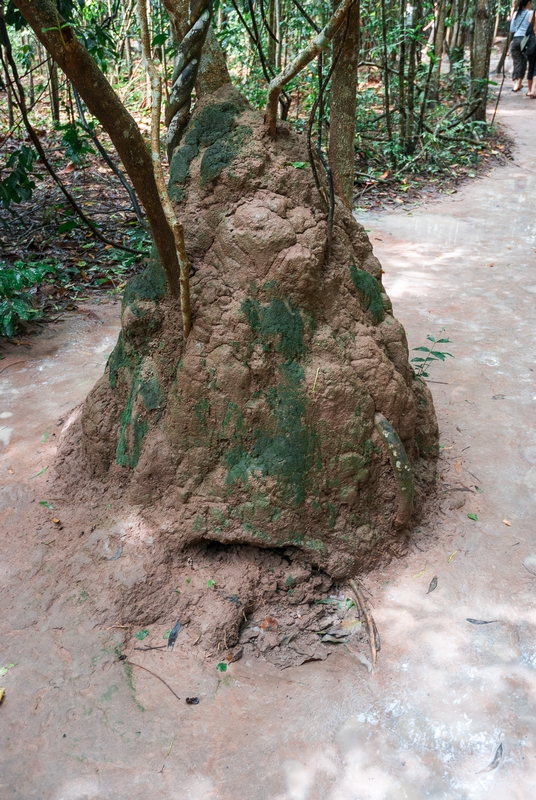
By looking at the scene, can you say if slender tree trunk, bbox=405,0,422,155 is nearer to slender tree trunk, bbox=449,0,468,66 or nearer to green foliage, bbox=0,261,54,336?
slender tree trunk, bbox=449,0,468,66

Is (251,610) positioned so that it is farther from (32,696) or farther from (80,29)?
(80,29)

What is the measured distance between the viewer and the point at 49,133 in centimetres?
934

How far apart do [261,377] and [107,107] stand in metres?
1.02

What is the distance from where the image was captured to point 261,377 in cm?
235

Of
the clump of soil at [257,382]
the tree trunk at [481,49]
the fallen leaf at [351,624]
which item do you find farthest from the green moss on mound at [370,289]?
the tree trunk at [481,49]

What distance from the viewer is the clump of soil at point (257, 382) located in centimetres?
232

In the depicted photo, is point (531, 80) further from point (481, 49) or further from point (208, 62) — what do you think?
point (208, 62)

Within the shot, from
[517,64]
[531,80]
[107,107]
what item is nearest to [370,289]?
[107,107]

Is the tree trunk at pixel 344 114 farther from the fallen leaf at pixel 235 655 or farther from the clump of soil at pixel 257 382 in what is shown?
the fallen leaf at pixel 235 655

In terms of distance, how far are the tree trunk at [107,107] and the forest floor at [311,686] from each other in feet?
4.01

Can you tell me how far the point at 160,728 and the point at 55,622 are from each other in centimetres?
56

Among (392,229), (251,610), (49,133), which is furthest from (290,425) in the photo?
(49,133)

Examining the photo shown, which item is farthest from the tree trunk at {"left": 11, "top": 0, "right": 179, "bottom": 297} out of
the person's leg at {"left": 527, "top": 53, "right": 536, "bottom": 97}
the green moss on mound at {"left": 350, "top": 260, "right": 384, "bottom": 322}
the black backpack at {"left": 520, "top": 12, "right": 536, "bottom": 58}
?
the person's leg at {"left": 527, "top": 53, "right": 536, "bottom": 97}

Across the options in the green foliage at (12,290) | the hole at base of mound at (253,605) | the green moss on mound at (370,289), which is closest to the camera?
the hole at base of mound at (253,605)
